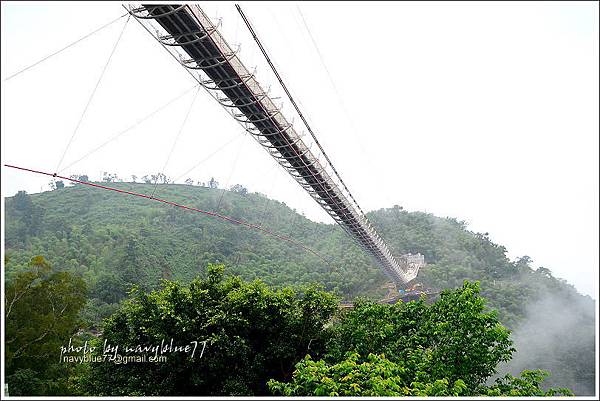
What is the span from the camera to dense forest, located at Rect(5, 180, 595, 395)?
642 cm

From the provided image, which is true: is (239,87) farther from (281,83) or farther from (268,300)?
(268,300)

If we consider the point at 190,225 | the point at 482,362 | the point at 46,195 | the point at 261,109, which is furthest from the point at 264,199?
the point at 482,362

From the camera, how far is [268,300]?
320 inches

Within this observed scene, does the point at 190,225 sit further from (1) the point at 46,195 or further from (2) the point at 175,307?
(2) the point at 175,307

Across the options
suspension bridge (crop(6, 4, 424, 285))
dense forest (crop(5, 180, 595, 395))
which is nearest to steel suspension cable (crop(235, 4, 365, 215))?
suspension bridge (crop(6, 4, 424, 285))

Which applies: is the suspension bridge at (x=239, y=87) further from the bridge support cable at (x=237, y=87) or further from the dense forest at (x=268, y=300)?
the dense forest at (x=268, y=300)

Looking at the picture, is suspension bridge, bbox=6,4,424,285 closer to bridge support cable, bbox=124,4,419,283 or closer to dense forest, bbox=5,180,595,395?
bridge support cable, bbox=124,4,419,283

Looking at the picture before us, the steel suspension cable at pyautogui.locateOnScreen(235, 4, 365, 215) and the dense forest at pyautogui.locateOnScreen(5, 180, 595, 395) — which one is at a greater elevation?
the steel suspension cable at pyautogui.locateOnScreen(235, 4, 365, 215)

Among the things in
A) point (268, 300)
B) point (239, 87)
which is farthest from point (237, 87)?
point (268, 300)

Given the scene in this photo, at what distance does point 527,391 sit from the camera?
17.2ft

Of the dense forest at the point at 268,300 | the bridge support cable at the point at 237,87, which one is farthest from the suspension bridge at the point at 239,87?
the dense forest at the point at 268,300

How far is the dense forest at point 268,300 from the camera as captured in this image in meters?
6.42

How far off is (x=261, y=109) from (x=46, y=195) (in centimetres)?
3078

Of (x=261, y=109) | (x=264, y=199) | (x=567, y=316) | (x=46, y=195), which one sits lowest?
(x=567, y=316)
